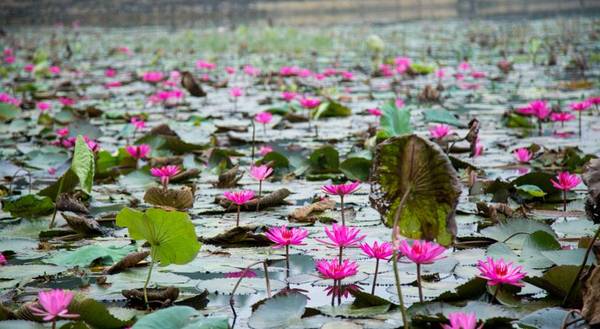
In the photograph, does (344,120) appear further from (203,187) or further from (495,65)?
(495,65)

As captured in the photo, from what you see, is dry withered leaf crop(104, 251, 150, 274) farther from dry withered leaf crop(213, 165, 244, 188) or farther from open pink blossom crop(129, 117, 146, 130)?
open pink blossom crop(129, 117, 146, 130)

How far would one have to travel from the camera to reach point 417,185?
1.45 meters

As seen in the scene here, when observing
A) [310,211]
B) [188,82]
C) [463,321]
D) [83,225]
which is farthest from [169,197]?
[188,82]

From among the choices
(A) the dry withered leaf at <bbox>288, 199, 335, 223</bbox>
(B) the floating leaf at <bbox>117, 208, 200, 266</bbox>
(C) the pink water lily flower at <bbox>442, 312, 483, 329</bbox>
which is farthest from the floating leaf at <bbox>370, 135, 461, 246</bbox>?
(A) the dry withered leaf at <bbox>288, 199, 335, 223</bbox>

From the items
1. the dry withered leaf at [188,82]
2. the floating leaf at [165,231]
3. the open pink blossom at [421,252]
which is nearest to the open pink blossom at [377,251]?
the open pink blossom at [421,252]

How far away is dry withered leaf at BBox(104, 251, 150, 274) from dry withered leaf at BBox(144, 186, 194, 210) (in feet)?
1.69

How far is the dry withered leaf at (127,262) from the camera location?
1.90 m

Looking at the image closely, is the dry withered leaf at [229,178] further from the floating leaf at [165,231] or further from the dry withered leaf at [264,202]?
the floating leaf at [165,231]

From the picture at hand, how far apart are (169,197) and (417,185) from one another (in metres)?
1.19

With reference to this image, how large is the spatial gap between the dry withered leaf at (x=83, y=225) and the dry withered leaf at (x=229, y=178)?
2.16 ft

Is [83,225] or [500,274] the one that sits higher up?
[500,274]

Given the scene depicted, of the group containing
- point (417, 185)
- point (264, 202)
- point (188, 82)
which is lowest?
point (264, 202)

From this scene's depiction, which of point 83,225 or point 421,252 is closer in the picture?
point 421,252

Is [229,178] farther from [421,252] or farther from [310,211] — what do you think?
[421,252]
